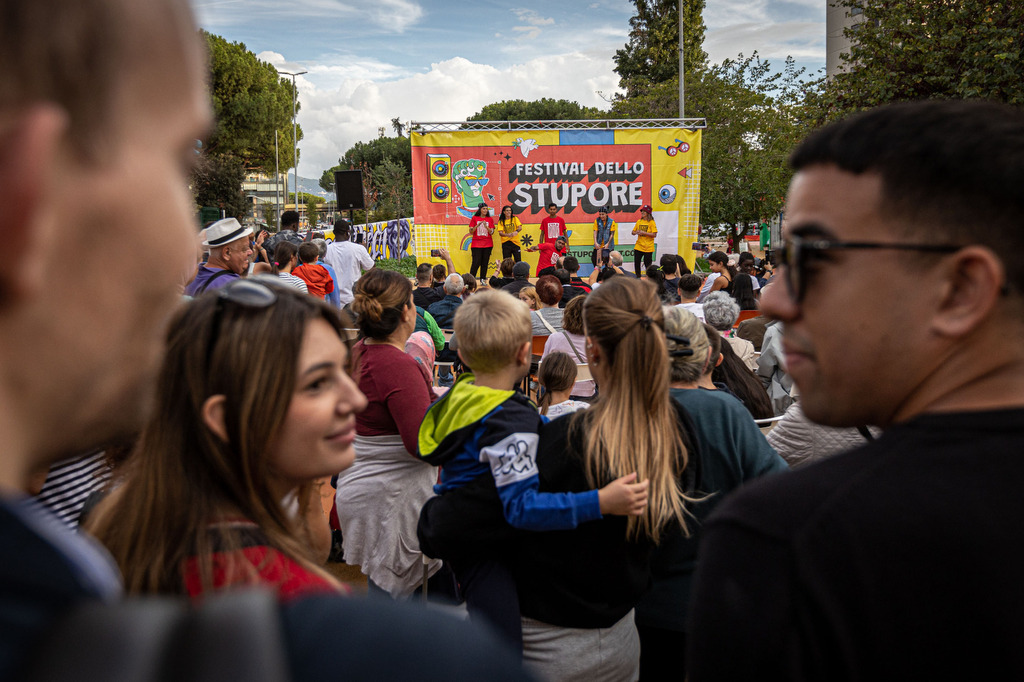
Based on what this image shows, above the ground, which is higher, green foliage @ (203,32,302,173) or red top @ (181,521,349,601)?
green foliage @ (203,32,302,173)

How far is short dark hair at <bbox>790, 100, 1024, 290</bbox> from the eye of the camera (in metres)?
0.98

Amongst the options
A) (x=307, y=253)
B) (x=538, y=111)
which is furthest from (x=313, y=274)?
(x=538, y=111)

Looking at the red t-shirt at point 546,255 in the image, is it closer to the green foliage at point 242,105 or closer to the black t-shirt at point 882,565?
the black t-shirt at point 882,565

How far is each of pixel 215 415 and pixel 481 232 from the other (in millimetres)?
14769

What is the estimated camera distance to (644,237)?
16.3 meters

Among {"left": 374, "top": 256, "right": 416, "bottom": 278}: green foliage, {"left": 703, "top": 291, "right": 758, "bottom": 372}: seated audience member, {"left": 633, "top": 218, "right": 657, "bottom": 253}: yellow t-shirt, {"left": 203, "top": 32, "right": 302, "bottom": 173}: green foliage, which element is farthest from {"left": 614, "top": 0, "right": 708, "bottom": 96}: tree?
{"left": 703, "top": 291, "right": 758, "bottom": 372}: seated audience member

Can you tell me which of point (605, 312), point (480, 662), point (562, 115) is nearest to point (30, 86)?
point (480, 662)

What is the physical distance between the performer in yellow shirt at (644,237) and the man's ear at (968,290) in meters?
15.2

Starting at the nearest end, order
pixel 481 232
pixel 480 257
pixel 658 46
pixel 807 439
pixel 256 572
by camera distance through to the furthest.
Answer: pixel 256 572
pixel 807 439
pixel 481 232
pixel 480 257
pixel 658 46

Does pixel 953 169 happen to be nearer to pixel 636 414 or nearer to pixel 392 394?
pixel 636 414

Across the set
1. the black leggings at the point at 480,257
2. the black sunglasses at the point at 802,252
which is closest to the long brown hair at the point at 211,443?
the black sunglasses at the point at 802,252

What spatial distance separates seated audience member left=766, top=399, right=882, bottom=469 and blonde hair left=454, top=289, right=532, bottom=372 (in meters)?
1.10

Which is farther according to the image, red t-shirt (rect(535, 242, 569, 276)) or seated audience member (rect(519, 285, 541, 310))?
red t-shirt (rect(535, 242, 569, 276))

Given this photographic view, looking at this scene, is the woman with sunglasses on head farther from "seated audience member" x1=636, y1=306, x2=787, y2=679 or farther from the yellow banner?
the yellow banner
